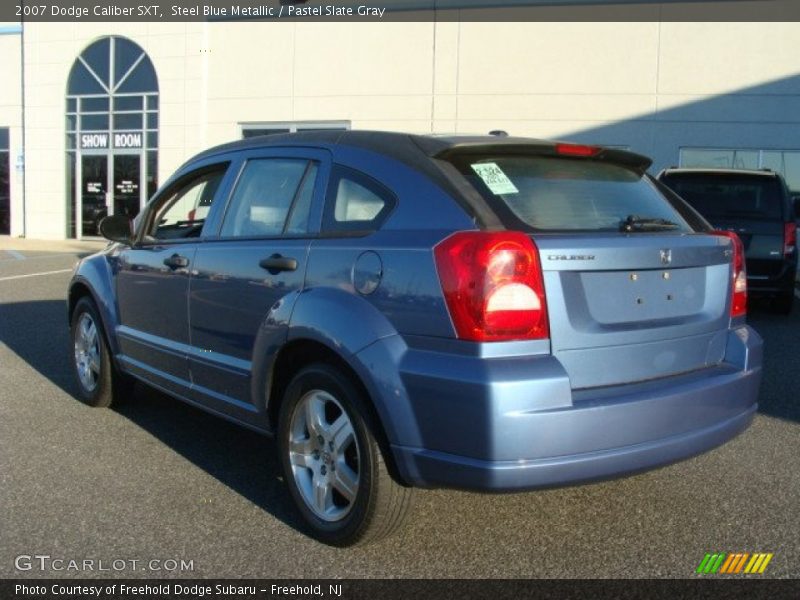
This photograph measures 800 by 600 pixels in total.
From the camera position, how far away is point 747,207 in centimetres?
969

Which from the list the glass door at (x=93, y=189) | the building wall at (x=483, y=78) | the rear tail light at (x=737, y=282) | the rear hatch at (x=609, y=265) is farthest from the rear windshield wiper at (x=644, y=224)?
the glass door at (x=93, y=189)

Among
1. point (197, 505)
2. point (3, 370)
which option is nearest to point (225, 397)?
point (197, 505)

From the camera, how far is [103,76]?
2311 centimetres

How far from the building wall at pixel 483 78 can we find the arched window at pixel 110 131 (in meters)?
0.46

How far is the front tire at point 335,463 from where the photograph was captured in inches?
124

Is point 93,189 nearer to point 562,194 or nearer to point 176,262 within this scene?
point 176,262

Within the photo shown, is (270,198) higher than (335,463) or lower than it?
→ higher

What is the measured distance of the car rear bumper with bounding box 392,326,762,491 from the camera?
9.17ft

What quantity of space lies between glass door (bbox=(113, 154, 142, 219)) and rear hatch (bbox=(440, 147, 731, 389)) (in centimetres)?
2132

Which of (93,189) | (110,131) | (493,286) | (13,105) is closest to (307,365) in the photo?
(493,286)

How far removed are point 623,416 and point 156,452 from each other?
281 centimetres

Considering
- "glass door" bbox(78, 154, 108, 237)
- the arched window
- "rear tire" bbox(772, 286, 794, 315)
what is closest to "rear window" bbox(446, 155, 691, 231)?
"rear tire" bbox(772, 286, 794, 315)

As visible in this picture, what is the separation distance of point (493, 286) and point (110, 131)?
22.6 m

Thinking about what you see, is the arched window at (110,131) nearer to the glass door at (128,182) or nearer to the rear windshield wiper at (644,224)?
the glass door at (128,182)
